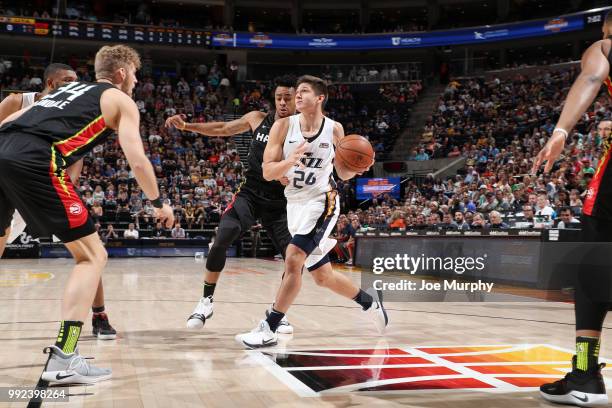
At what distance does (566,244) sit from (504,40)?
23187 millimetres

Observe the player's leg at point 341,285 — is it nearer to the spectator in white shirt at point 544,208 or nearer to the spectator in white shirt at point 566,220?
the spectator in white shirt at point 566,220

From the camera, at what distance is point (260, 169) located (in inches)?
207

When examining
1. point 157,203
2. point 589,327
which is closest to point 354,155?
point 157,203

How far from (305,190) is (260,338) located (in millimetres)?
1122

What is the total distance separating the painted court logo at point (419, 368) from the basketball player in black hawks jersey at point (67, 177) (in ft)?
3.73

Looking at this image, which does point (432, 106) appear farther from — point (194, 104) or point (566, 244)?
point (566, 244)

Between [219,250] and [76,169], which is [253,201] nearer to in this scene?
[219,250]

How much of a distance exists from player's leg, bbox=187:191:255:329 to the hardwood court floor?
18 centimetres

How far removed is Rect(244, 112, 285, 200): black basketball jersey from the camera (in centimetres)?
529

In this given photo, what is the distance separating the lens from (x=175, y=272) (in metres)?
12.0

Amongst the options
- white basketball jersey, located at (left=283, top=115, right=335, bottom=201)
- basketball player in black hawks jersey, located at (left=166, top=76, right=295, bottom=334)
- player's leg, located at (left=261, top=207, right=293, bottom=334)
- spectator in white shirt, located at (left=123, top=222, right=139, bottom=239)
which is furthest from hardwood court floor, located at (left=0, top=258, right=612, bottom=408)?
spectator in white shirt, located at (left=123, top=222, right=139, bottom=239)

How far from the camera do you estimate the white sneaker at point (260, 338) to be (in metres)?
4.22

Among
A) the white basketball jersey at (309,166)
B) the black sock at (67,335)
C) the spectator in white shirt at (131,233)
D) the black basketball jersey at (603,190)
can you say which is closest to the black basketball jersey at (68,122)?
the black sock at (67,335)

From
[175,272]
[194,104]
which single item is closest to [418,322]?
[175,272]
